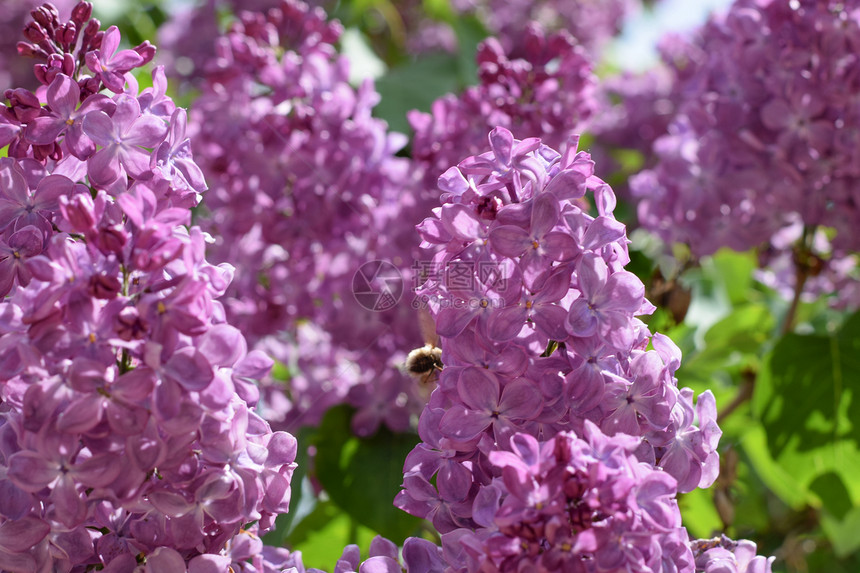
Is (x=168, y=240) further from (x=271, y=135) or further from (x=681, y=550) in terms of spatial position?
(x=271, y=135)

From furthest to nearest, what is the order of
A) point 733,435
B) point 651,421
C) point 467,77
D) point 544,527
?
point 467,77 → point 733,435 → point 651,421 → point 544,527

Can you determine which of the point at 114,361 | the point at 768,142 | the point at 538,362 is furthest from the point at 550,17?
the point at 114,361

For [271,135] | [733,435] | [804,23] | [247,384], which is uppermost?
[804,23]

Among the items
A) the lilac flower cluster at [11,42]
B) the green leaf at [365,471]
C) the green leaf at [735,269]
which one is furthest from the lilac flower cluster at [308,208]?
the lilac flower cluster at [11,42]

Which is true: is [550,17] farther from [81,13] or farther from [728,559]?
[728,559]

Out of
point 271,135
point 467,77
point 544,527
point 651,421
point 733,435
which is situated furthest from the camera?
point 467,77

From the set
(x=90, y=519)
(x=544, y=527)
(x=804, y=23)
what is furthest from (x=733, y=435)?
(x=90, y=519)

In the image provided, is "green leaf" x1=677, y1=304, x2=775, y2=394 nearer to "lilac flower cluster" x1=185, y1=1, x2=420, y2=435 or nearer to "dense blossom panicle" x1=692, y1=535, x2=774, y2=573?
"lilac flower cluster" x1=185, y1=1, x2=420, y2=435
